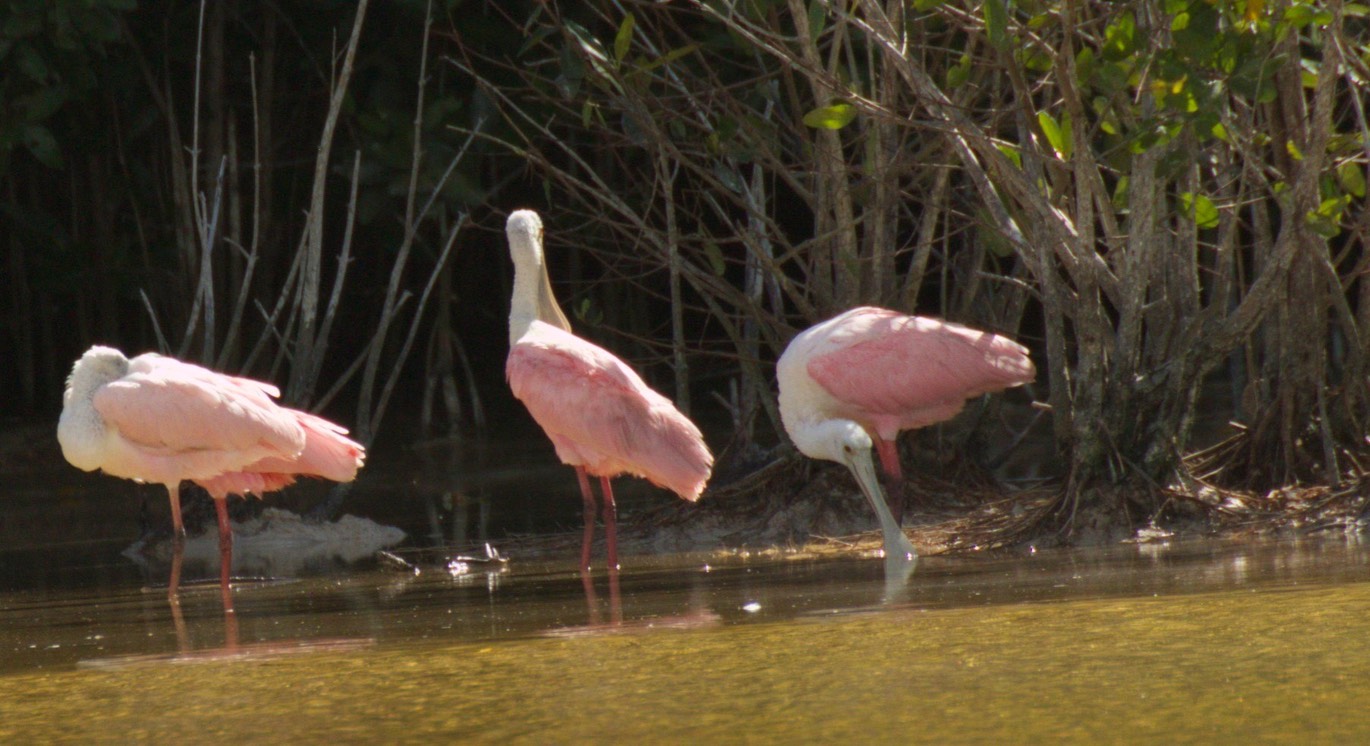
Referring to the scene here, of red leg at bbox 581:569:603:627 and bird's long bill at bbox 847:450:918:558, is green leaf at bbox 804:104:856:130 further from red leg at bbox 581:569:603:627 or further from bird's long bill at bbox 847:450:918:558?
red leg at bbox 581:569:603:627

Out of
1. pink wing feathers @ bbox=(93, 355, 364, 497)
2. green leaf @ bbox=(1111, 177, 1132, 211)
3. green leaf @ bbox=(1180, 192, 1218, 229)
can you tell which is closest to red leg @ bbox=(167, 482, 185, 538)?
pink wing feathers @ bbox=(93, 355, 364, 497)

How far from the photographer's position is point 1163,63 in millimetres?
5898

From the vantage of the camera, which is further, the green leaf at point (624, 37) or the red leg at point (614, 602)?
the green leaf at point (624, 37)

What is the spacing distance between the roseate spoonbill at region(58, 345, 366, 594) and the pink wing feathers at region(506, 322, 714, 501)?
0.84 m

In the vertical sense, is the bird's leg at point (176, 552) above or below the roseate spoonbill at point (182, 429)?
below

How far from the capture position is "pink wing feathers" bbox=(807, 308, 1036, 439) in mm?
7754

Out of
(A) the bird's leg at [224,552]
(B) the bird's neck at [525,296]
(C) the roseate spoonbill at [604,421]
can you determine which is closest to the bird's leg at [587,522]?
(C) the roseate spoonbill at [604,421]

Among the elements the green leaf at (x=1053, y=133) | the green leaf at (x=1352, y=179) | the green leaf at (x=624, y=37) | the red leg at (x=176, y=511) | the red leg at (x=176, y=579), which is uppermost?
the green leaf at (x=624, y=37)

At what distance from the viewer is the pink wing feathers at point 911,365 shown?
7.75 m

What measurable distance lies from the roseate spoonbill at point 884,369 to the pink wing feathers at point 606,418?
1.63 feet

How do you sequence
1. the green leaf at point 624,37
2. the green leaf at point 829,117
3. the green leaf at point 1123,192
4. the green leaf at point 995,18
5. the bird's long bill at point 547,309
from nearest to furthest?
the green leaf at point 995,18, the green leaf at point 829,117, the green leaf at point 1123,192, the green leaf at point 624,37, the bird's long bill at point 547,309

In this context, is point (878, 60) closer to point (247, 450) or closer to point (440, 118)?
point (440, 118)

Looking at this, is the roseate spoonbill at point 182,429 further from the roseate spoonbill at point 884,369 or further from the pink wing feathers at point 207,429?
the roseate spoonbill at point 884,369

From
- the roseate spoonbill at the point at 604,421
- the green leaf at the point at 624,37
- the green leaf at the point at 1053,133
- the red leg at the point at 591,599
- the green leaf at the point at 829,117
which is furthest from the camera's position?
the roseate spoonbill at the point at 604,421
